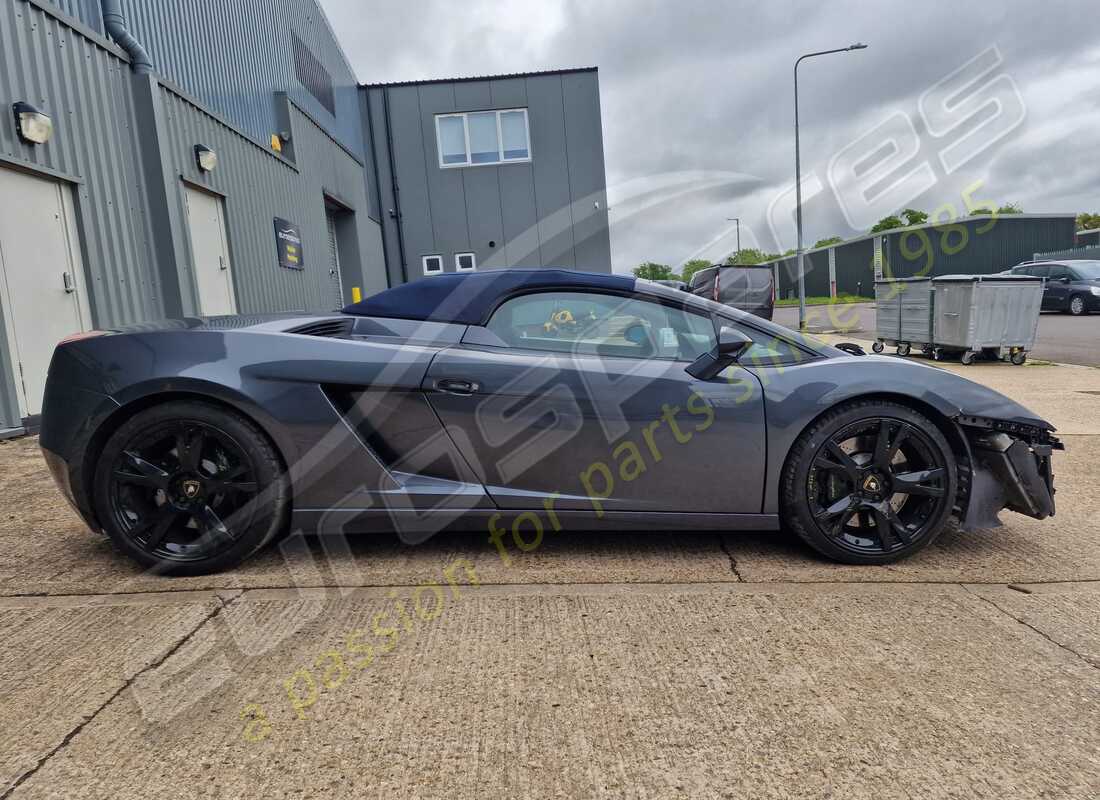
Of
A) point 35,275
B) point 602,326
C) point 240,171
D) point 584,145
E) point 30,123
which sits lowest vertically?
point 602,326

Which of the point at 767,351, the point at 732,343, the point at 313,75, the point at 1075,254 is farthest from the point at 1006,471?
the point at 1075,254

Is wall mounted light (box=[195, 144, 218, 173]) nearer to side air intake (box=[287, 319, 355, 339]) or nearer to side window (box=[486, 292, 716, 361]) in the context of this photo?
side air intake (box=[287, 319, 355, 339])

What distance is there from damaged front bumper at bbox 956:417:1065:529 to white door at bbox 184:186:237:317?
7525 mm

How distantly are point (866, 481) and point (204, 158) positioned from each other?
8.24 meters

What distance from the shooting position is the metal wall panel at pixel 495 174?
1736 cm

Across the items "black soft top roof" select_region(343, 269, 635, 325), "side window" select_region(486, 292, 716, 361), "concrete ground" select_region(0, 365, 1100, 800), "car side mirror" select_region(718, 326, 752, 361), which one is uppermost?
"black soft top roof" select_region(343, 269, 635, 325)

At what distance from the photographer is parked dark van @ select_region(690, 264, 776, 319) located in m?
14.1

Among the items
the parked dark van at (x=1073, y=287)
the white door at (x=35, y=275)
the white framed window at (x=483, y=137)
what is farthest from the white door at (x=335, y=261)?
the parked dark van at (x=1073, y=287)

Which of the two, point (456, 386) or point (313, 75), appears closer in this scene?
point (456, 386)

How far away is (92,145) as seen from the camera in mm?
6484

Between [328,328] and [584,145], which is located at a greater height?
[584,145]

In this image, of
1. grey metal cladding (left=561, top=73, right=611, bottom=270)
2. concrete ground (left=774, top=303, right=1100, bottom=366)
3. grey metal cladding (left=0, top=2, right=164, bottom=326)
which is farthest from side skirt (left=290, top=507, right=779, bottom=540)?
grey metal cladding (left=561, top=73, right=611, bottom=270)

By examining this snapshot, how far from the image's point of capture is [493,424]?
8.73ft

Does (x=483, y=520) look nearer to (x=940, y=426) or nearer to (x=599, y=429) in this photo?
(x=599, y=429)
